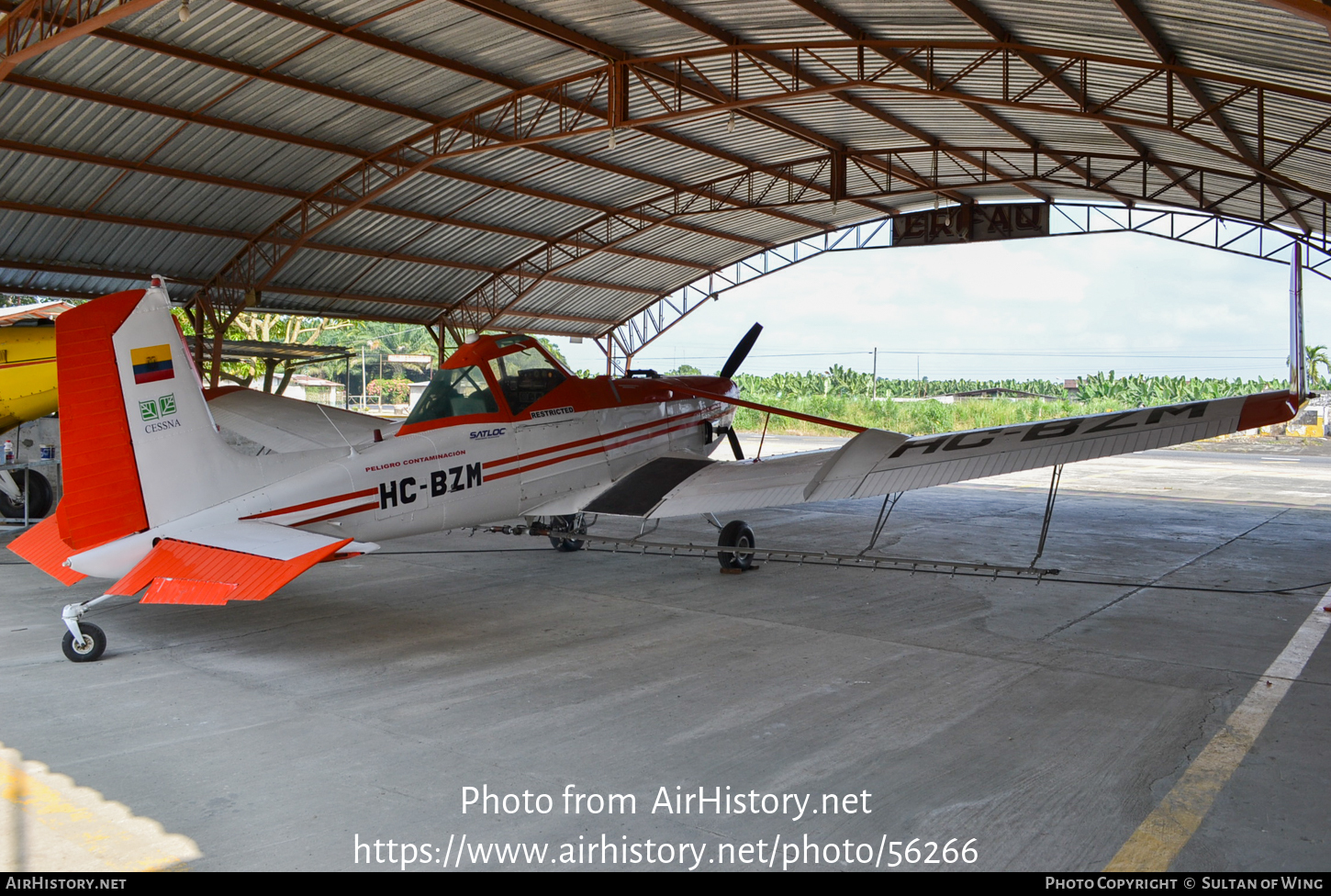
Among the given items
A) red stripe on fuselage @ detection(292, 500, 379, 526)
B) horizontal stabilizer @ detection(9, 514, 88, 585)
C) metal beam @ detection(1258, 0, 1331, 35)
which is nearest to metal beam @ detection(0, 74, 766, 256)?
horizontal stabilizer @ detection(9, 514, 88, 585)

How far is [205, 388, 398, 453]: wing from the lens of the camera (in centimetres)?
1049

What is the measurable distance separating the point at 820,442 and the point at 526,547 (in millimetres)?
26046

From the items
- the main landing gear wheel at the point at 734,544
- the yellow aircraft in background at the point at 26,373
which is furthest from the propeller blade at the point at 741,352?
the yellow aircraft in background at the point at 26,373

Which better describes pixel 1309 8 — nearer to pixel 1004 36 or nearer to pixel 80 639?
pixel 1004 36

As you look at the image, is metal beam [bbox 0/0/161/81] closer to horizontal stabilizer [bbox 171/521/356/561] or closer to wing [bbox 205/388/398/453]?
wing [bbox 205/388/398/453]

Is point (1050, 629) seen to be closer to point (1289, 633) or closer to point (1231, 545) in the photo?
point (1289, 633)

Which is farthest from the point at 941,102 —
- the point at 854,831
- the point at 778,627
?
the point at 854,831

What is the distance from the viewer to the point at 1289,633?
7719mm

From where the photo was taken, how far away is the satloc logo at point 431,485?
25.0ft

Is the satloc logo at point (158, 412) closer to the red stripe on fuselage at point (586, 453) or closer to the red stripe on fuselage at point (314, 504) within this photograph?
the red stripe on fuselage at point (314, 504)

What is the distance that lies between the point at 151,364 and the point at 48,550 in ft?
5.68

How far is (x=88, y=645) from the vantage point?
6.57m

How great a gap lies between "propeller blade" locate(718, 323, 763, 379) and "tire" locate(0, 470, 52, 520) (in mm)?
10272

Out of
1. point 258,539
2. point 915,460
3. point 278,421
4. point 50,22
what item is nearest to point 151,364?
point 258,539
